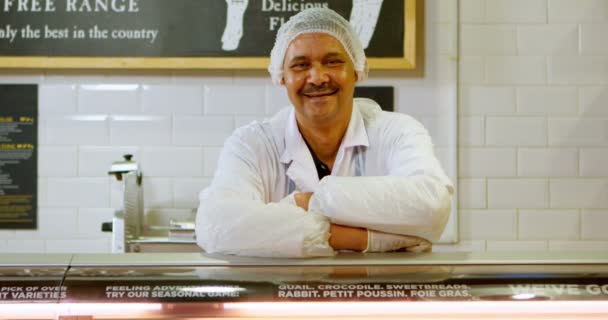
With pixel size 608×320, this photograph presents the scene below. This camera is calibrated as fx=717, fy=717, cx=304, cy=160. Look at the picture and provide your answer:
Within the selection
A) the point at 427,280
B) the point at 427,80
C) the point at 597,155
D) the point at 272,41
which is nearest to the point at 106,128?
the point at 272,41

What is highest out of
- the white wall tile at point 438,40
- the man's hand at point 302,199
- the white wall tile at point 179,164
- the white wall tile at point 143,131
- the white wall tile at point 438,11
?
the white wall tile at point 438,11

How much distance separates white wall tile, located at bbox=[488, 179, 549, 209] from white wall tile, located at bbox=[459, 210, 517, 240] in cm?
4

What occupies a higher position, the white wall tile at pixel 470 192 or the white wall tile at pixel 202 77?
the white wall tile at pixel 202 77

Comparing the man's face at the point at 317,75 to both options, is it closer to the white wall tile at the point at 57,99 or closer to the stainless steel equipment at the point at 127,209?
the stainless steel equipment at the point at 127,209

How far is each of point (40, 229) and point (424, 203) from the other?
2165 millimetres

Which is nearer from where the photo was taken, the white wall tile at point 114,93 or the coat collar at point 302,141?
the coat collar at point 302,141

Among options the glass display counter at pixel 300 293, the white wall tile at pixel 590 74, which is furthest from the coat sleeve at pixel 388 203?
the white wall tile at pixel 590 74

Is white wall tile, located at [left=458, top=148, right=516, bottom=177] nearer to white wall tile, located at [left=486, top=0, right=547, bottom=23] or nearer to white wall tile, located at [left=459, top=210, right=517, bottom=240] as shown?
white wall tile, located at [left=459, top=210, right=517, bottom=240]

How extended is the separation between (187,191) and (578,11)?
5.99 ft

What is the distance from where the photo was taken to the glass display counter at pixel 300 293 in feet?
3.23

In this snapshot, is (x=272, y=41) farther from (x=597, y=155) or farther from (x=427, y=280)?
(x=427, y=280)

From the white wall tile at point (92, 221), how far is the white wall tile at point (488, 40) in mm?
1663

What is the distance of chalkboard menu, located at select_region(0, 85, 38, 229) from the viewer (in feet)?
9.89

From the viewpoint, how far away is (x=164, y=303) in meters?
0.98
